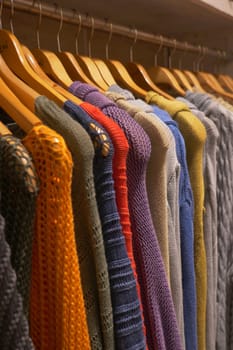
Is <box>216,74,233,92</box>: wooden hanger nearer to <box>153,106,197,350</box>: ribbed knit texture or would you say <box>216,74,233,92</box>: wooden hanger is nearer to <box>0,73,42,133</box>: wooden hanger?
<box>153,106,197,350</box>: ribbed knit texture

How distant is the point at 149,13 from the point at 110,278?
0.73 meters

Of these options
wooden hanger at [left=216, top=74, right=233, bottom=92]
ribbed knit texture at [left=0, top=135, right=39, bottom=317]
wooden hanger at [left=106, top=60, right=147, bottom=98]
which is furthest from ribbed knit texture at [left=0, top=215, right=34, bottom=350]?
wooden hanger at [left=216, top=74, right=233, bottom=92]

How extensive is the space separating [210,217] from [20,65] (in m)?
0.37

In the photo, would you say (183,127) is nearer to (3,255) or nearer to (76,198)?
(76,198)

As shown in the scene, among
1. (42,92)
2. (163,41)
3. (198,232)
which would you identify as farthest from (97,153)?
(163,41)

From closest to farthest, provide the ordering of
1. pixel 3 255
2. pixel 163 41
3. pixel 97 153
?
pixel 3 255 < pixel 97 153 < pixel 163 41

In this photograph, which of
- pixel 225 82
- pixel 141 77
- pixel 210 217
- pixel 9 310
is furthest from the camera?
pixel 225 82

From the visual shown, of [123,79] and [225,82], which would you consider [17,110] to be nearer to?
[123,79]

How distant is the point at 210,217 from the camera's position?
662 mm

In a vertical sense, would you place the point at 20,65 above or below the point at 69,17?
below

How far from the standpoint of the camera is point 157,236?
0.53 meters

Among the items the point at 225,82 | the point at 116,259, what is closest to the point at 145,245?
the point at 116,259

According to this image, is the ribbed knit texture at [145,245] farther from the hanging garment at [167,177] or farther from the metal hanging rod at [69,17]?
the metal hanging rod at [69,17]

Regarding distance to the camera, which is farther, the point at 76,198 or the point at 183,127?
the point at 183,127
